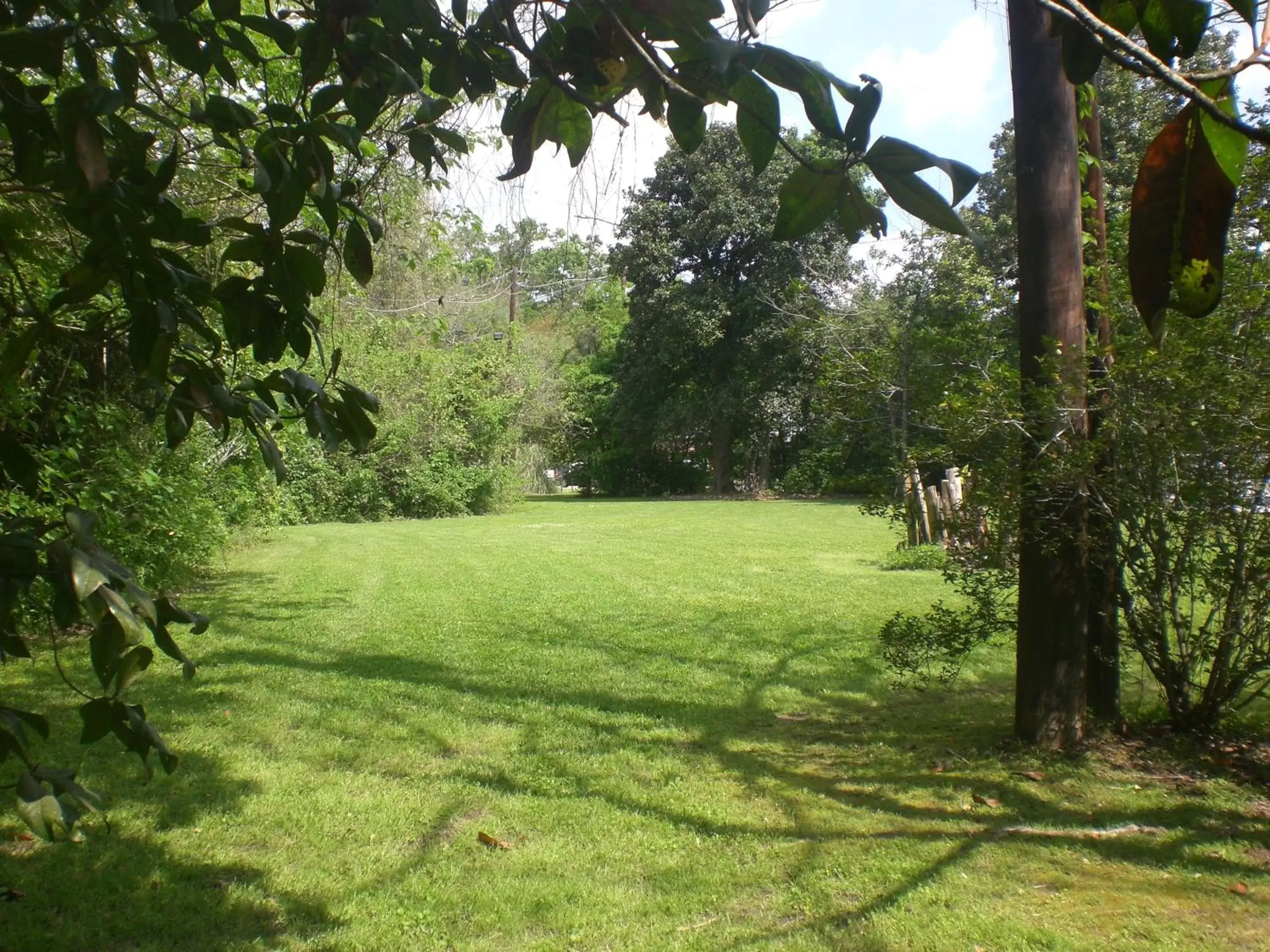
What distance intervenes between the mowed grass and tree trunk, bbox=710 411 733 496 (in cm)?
2234

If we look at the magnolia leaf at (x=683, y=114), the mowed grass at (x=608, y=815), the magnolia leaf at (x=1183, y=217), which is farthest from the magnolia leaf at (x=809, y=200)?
the mowed grass at (x=608, y=815)

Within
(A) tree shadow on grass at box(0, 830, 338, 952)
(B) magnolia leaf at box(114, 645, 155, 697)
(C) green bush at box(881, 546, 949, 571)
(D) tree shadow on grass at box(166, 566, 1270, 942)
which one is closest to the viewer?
(B) magnolia leaf at box(114, 645, 155, 697)

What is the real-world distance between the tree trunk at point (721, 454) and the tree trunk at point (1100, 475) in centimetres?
2454

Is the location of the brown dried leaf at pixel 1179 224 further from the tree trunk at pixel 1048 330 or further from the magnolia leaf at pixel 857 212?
the tree trunk at pixel 1048 330

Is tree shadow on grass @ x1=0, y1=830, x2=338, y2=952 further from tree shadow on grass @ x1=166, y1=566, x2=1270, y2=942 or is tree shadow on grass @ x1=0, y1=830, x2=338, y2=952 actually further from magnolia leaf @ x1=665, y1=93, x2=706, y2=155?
magnolia leaf @ x1=665, y1=93, x2=706, y2=155

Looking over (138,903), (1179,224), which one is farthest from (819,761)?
(1179,224)

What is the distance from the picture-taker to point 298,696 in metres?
6.21

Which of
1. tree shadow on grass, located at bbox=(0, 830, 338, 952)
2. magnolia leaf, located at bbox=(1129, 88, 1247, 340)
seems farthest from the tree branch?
tree shadow on grass, located at bbox=(0, 830, 338, 952)

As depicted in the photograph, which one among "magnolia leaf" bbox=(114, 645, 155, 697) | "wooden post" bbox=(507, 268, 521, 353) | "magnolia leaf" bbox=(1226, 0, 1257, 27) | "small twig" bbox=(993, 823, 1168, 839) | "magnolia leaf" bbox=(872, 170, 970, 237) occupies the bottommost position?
"small twig" bbox=(993, 823, 1168, 839)

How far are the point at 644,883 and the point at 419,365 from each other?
1984 centimetres

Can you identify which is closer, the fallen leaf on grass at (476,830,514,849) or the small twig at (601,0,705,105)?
the small twig at (601,0,705,105)

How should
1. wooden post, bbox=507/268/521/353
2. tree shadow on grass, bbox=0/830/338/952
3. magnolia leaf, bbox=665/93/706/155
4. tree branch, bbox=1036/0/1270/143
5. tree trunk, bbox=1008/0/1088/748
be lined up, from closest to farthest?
tree branch, bbox=1036/0/1270/143, magnolia leaf, bbox=665/93/706/155, tree shadow on grass, bbox=0/830/338/952, tree trunk, bbox=1008/0/1088/748, wooden post, bbox=507/268/521/353

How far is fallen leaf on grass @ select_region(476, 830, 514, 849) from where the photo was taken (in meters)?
3.85

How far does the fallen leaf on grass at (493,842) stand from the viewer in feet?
12.6
